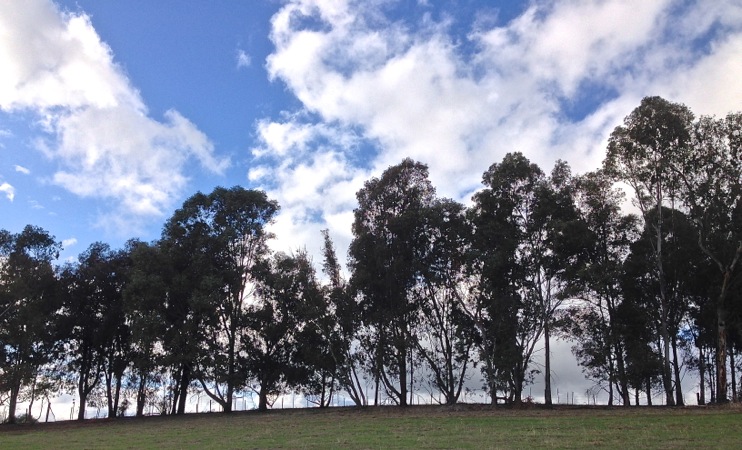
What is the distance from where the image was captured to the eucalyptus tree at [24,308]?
42906 mm

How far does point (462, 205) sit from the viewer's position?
43062 millimetres

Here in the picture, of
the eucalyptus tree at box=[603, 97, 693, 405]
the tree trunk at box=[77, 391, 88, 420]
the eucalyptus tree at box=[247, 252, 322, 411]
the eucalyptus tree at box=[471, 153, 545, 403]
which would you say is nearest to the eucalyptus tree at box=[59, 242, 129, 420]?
the tree trunk at box=[77, 391, 88, 420]

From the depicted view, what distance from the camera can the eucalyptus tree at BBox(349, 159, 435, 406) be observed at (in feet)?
143

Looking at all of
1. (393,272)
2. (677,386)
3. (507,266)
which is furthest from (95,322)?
(677,386)

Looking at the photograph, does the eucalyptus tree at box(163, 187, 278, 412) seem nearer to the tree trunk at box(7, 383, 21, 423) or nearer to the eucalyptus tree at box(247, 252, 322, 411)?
the eucalyptus tree at box(247, 252, 322, 411)

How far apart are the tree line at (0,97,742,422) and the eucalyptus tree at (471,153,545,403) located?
14 centimetres

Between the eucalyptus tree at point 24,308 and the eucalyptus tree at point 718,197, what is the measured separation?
47361mm

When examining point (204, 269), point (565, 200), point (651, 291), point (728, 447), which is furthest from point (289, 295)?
point (728, 447)

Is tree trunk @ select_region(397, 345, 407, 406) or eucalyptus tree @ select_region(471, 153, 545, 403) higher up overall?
eucalyptus tree @ select_region(471, 153, 545, 403)

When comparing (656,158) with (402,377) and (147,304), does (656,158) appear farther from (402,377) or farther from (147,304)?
(147,304)

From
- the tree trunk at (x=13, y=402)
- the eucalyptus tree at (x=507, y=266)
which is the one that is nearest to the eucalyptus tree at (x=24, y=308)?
the tree trunk at (x=13, y=402)

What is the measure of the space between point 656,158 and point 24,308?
46.7 metres

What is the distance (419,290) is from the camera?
44.5 m

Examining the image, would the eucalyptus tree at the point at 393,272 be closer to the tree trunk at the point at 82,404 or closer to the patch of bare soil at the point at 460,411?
the patch of bare soil at the point at 460,411
